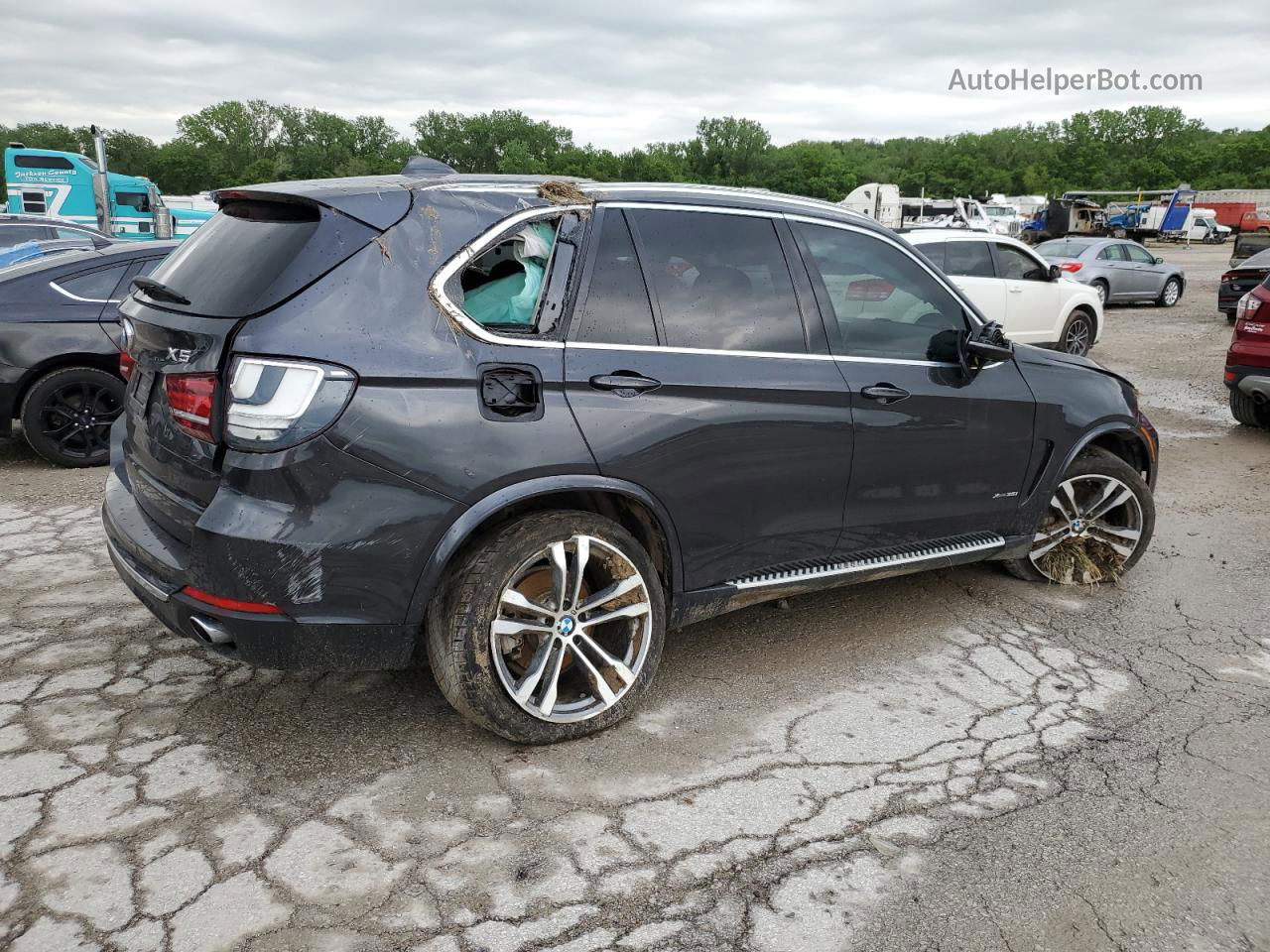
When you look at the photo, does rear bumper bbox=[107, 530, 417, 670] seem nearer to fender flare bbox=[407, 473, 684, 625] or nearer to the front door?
fender flare bbox=[407, 473, 684, 625]

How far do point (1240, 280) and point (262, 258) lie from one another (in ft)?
61.1

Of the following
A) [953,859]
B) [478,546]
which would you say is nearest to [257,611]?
[478,546]

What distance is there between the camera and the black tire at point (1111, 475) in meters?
4.73

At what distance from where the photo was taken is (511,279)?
10.3 feet

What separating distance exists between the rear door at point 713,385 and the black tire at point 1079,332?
1007 centimetres

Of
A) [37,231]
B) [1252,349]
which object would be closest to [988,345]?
[1252,349]

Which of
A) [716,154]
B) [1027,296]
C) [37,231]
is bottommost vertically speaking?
[1027,296]

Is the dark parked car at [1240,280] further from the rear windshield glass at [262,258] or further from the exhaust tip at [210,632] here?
the exhaust tip at [210,632]

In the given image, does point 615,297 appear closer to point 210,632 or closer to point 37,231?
point 210,632

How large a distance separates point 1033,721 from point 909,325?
1.65 meters

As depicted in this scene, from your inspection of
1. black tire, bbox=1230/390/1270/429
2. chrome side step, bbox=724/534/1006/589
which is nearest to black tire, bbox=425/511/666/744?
chrome side step, bbox=724/534/1006/589

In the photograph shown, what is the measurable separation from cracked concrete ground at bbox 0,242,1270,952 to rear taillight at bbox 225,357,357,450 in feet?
3.63

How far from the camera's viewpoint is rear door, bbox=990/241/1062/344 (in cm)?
1195

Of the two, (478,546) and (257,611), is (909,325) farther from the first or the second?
(257,611)
